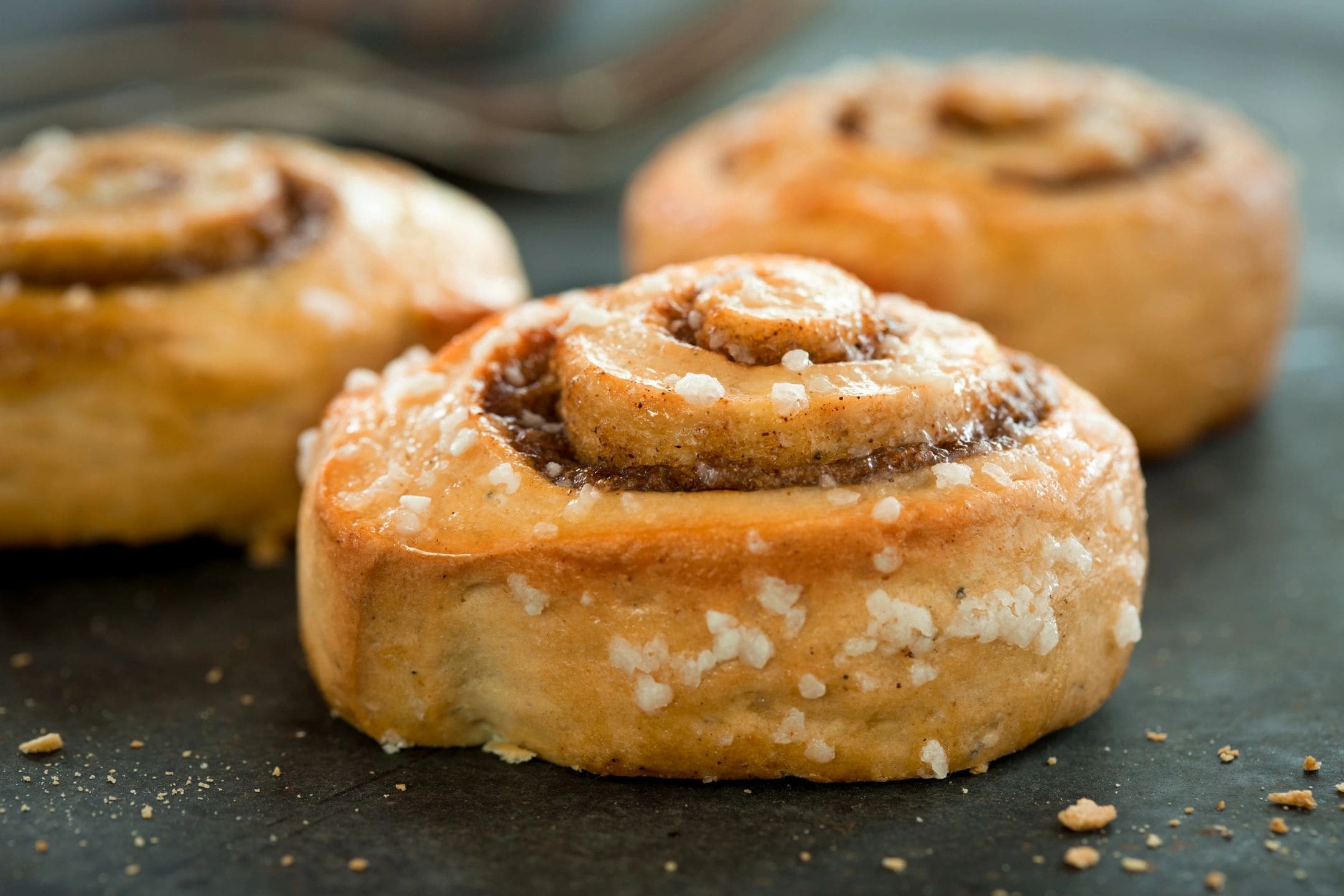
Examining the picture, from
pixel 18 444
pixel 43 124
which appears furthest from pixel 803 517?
pixel 43 124

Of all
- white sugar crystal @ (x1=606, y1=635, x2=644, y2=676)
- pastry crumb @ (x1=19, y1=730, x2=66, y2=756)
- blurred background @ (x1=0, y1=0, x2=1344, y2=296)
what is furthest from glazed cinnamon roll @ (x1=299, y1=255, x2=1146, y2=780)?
blurred background @ (x1=0, y1=0, x2=1344, y2=296)

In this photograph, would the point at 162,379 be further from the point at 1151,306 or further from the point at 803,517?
the point at 1151,306

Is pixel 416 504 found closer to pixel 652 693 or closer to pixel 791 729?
pixel 652 693

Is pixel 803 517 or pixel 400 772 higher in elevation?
pixel 803 517

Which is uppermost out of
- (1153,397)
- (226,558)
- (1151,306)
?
(1151,306)

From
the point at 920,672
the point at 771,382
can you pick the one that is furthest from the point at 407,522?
the point at 920,672

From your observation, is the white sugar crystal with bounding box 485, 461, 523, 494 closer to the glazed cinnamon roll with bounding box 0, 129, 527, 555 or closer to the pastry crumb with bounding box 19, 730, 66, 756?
the pastry crumb with bounding box 19, 730, 66, 756
